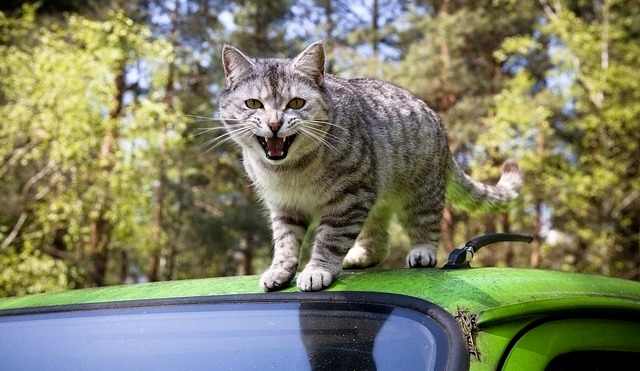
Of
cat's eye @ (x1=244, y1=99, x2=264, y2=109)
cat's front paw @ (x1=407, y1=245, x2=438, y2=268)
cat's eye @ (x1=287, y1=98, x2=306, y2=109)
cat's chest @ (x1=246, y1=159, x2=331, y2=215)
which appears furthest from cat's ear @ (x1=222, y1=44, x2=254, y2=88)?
cat's front paw @ (x1=407, y1=245, x2=438, y2=268)

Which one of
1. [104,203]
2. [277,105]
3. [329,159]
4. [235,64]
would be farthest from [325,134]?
[104,203]

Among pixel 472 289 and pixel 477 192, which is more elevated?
pixel 477 192

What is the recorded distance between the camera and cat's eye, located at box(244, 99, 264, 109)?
129 inches

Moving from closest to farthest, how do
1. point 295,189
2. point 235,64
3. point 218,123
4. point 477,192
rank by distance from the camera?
1. point 295,189
2. point 235,64
3. point 477,192
4. point 218,123

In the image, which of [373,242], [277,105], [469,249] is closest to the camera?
[469,249]

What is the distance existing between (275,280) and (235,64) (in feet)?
4.82

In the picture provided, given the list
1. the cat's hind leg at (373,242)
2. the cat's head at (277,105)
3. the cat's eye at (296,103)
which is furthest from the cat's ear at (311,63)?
the cat's hind leg at (373,242)

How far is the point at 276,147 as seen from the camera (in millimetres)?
3156

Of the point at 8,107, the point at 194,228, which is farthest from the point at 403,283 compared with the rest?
the point at 194,228

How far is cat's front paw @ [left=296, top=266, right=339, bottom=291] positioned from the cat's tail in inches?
76.3

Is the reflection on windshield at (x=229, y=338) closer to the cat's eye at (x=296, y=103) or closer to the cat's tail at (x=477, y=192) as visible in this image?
the cat's eye at (x=296, y=103)

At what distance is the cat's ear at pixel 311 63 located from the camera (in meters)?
3.37

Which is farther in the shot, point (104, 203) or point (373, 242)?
point (104, 203)

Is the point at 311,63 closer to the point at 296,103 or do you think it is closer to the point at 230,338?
the point at 296,103
